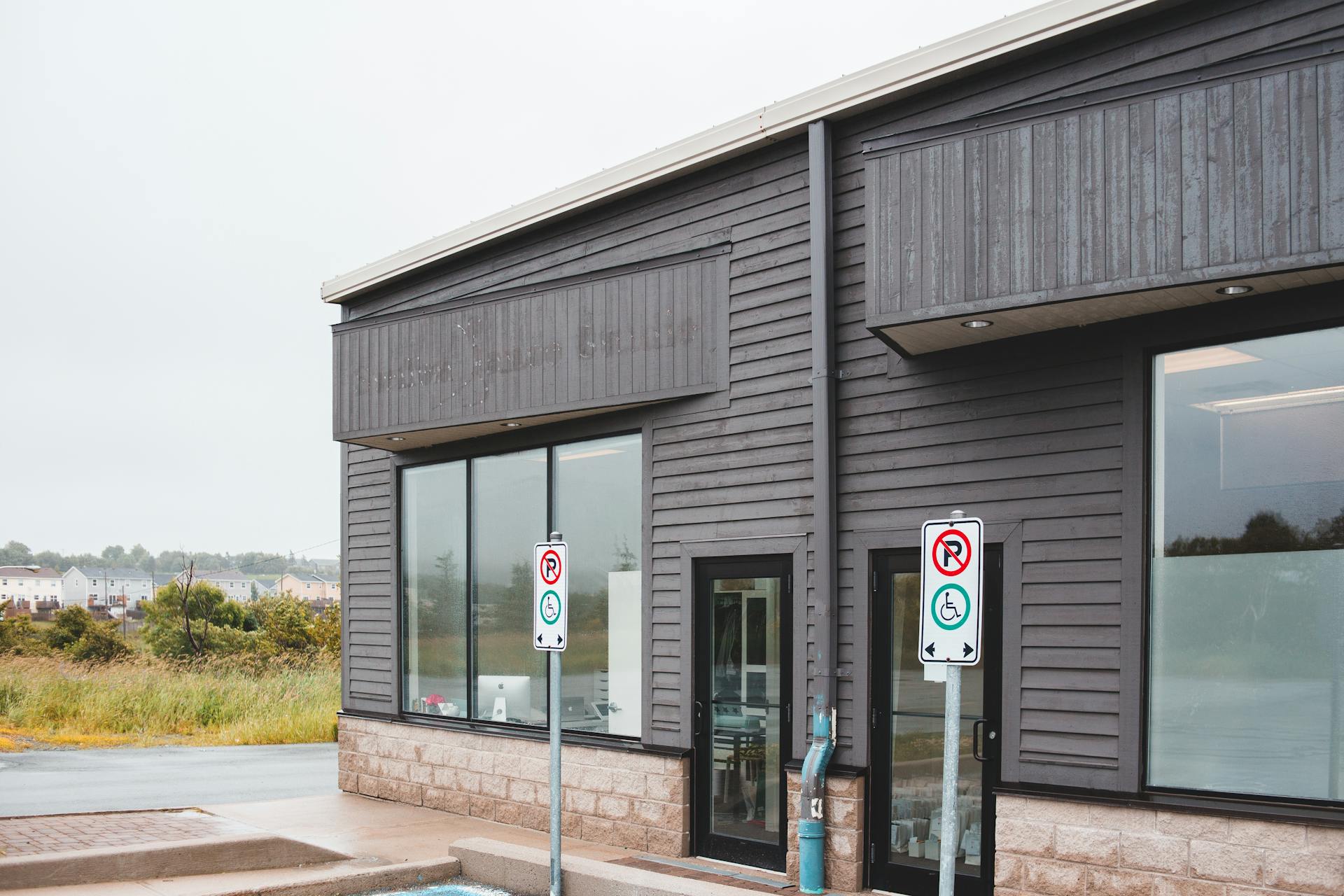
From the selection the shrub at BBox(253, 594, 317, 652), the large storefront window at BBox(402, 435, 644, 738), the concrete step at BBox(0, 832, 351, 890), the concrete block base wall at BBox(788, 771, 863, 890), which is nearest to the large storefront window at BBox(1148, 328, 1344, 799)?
the concrete block base wall at BBox(788, 771, 863, 890)

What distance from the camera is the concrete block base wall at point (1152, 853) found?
21.1 feet

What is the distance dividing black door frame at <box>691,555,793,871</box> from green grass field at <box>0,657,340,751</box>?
12.7 metres

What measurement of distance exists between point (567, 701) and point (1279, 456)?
6.64m

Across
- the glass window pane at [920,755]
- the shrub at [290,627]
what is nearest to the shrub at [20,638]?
the shrub at [290,627]

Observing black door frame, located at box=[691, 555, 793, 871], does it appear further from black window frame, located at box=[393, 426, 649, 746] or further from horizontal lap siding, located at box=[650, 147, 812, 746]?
black window frame, located at box=[393, 426, 649, 746]

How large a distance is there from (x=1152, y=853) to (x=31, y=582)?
186 metres

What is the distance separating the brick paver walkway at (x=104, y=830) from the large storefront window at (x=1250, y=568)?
7.71 m

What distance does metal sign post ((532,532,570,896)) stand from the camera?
7.87 metres

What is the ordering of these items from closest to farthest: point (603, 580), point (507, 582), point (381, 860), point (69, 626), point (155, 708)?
point (381, 860)
point (603, 580)
point (507, 582)
point (155, 708)
point (69, 626)

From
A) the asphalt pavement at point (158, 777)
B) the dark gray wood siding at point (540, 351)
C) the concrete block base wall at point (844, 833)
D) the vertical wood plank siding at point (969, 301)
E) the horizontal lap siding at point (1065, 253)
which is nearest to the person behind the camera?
the horizontal lap siding at point (1065, 253)

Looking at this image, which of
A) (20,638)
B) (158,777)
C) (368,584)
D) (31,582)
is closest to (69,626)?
(20,638)

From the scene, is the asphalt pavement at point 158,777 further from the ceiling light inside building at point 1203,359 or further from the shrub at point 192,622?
the shrub at point 192,622

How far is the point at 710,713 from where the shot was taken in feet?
32.6

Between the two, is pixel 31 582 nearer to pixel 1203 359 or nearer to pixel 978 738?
pixel 978 738
